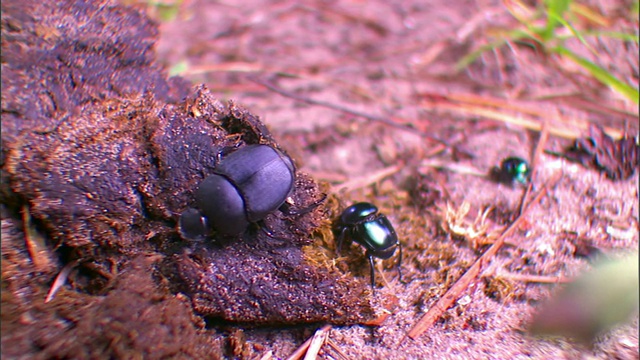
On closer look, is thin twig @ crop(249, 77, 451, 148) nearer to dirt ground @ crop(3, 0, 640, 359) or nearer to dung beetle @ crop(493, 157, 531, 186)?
dirt ground @ crop(3, 0, 640, 359)

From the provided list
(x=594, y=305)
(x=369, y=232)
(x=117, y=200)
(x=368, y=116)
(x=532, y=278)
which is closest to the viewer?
(x=594, y=305)

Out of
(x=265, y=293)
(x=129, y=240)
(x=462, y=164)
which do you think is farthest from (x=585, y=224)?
(x=129, y=240)

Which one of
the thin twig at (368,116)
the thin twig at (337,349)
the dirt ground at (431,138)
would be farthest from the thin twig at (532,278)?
the thin twig at (368,116)

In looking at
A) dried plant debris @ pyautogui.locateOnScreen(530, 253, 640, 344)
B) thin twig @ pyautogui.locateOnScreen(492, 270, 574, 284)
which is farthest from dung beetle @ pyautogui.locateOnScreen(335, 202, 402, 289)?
dried plant debris @ pyautogui.locateOnScreen(530, 253, 640, 344)

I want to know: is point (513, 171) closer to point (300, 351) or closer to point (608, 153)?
point (608, 153)

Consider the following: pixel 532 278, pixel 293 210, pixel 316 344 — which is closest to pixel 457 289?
pixel 532 278

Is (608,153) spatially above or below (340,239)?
below
